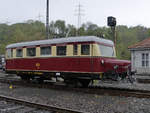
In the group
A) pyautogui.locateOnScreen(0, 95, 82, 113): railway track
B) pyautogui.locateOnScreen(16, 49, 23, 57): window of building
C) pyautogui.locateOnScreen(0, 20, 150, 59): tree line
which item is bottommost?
pyautogui.locateOnScreen(0, 95, 82, 113): railway track

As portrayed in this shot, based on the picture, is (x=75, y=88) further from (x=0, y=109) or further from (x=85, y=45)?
(x=0, y=109)

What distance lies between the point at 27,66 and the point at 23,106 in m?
6.90

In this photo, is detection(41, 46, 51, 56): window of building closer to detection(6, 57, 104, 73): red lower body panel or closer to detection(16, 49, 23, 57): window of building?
detection(6, 57, 104, 73): red lower body panel

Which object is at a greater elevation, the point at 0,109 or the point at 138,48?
the point at 138,48

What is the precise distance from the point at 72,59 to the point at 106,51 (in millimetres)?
2107

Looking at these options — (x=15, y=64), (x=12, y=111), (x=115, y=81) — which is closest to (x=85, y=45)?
(x=115, y=81)

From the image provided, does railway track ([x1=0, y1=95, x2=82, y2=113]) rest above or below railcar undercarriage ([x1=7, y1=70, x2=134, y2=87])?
below

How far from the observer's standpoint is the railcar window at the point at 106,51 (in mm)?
11320

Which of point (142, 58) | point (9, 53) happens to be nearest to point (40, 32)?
point (142, 58)

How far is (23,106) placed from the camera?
7.64 meters

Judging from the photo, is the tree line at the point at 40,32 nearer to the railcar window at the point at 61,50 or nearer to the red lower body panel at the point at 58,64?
the red lower body panel at the point at 58,64

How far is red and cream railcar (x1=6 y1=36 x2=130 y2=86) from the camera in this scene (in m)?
10.8

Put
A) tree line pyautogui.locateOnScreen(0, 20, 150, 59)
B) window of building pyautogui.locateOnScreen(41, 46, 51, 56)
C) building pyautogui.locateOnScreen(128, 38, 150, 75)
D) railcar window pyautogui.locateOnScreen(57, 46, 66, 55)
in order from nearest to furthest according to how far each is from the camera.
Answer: railcar window pyautogui.locateOnScreen(57, 46, 66, 55) < window of building pyautogui.locateOnScreen(41, 46, 51, 56) < building pyautogui.locateOnScreen(128, 38, 150, 75) < tree line pyautogui.locateOnScreen(0, 20, 150, 59)

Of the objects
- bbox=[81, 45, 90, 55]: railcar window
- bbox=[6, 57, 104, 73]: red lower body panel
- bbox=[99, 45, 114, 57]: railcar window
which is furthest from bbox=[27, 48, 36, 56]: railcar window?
bbox=[99, 45, 114, 57]: railcar window
